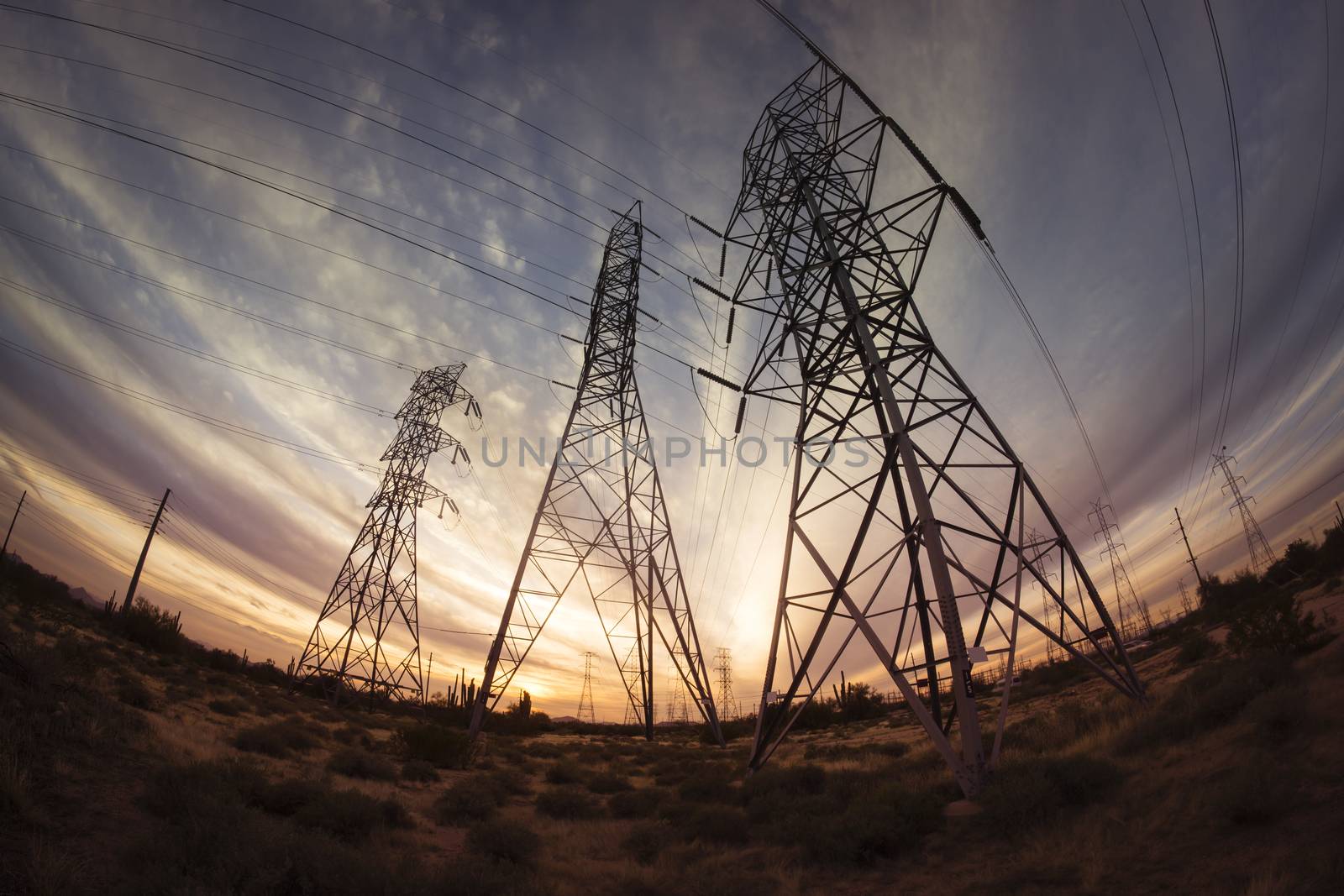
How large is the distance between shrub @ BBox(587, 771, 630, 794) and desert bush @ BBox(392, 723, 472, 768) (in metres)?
4.01

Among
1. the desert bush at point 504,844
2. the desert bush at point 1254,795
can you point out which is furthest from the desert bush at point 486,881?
the desert bush at point 1254,795

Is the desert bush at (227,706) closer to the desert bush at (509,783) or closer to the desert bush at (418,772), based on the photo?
the desert bush at (418,772)

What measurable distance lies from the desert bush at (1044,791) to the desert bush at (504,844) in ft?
22.2

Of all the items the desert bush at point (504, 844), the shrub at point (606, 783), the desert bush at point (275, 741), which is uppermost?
the desert bush at point (275, 741)

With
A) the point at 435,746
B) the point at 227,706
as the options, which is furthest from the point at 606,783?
the point at 227,706

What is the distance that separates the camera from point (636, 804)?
12.4 m

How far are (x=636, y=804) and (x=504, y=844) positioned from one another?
15.3 ft

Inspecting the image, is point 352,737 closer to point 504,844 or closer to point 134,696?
point 134,696

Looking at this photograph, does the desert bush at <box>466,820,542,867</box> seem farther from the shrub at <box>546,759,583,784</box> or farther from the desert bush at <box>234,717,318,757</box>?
the desert bush at <box>234,717,318,757</box>

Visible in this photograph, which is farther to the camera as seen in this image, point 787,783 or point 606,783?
point 606,783

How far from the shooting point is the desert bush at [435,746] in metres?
15.8

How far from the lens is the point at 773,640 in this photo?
444 inches

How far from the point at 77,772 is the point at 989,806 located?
12402 mm

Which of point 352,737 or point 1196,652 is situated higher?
point 1196,652
